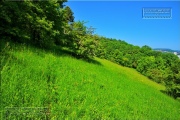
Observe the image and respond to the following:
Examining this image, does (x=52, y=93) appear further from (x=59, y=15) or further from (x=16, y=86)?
(x=59, y=15)

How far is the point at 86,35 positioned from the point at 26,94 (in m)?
16.3

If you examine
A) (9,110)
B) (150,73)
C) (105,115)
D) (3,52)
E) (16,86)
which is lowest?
(150,73)

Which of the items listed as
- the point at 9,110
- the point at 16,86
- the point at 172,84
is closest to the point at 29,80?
the point at 16,86

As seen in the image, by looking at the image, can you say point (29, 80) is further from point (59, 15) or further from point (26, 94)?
point (59, 15)

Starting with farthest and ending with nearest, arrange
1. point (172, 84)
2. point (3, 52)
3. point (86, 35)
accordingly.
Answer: point (172, 84)
point (86, 35)
point (3, 52)

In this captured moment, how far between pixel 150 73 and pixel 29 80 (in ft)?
195

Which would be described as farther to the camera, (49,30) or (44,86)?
(49,30)

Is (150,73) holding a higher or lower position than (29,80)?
lower

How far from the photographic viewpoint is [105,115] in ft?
20.8

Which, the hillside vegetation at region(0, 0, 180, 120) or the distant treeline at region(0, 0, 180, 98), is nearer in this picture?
the hillside vegetation at region(0, 0, 180, 120)

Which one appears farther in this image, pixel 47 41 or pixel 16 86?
pixel 47 41

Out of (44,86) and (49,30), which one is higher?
(49,30)

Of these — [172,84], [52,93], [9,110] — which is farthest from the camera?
[172,84]

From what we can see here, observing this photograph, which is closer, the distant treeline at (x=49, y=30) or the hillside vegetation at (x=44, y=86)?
the hillside vegetation at (x=44, y=86)
